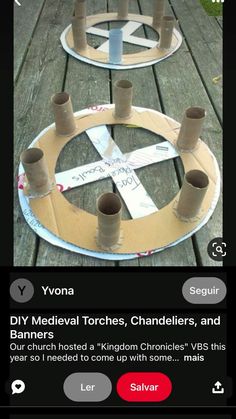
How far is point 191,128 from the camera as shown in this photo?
792 millimetres

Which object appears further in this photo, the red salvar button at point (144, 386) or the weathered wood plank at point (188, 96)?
the weathered wood plank at point (188, 96)

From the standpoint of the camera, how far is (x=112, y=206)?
61 cm

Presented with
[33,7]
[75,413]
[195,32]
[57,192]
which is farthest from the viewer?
[33,7]

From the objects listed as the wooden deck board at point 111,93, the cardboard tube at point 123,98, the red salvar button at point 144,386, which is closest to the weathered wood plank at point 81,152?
the wooden deck board at point 111,93

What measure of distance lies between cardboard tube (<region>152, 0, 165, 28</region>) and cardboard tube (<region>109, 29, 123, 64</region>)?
11.0 inches

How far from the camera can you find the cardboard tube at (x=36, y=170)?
68cm

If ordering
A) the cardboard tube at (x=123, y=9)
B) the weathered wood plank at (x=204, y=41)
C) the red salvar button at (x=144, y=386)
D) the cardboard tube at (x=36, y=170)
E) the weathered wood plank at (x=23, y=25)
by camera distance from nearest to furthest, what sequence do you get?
the red salvar button at (x=144, y=386), the cardboard tube at (x=36, y=170), the weathered wood plank at (x=204, y=41), the weathered wood plank at (x=23, y=25), the cardboard tube at (x=123, y=9)

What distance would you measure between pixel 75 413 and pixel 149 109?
2.50 ft

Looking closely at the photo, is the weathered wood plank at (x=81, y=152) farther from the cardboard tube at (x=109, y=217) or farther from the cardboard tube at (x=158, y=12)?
the cardboard tube at (x=158, y=12)

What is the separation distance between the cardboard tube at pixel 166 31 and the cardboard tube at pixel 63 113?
1.68 feet

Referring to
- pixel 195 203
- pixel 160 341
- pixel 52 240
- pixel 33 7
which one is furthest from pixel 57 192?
pixel 33 7

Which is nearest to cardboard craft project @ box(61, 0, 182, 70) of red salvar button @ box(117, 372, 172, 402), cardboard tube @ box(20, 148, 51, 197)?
cardboard tube @ box(20, 148, 51, 197)
